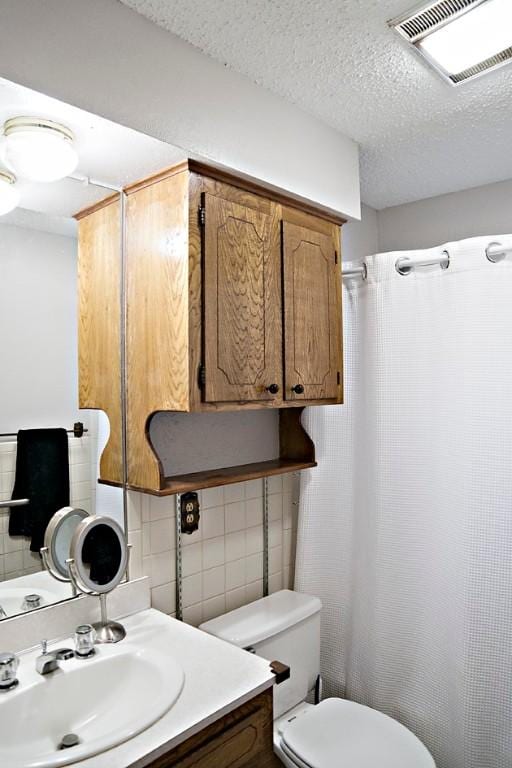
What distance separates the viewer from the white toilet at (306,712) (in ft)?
5.29

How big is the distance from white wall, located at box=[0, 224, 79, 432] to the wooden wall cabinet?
177mm

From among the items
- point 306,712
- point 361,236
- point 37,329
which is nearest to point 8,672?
point 37,329

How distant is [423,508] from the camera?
205cm

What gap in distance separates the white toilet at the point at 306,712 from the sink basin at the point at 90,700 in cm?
42

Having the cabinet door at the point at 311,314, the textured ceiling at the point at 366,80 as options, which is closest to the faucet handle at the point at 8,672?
the cabinet door at the point at 311,314

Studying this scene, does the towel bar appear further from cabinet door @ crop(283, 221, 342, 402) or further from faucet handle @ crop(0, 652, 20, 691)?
cabinet door @ crop(283, 221, 342, 402)

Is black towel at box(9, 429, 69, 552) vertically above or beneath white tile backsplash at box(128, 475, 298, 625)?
above

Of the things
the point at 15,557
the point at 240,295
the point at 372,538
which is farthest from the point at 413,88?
the point at 15,557

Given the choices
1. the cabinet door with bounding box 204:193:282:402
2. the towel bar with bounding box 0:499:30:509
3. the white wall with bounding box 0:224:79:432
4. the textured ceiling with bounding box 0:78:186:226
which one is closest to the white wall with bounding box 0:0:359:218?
the textured ceiling with bounding box 0:78:186:226

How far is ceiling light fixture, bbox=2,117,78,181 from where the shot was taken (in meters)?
1.33

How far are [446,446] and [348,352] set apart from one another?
0.52 m

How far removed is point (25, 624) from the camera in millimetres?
1438

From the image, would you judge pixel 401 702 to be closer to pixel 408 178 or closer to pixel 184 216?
pixel 184 216

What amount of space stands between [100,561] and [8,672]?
0.34m
